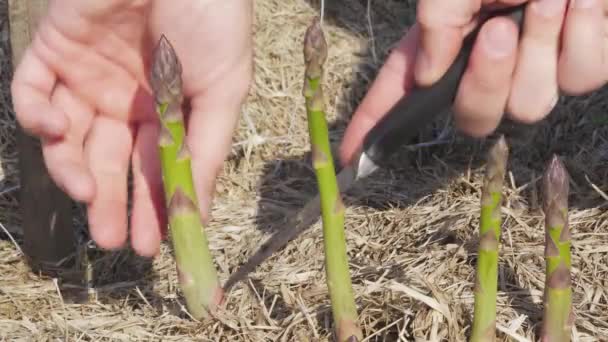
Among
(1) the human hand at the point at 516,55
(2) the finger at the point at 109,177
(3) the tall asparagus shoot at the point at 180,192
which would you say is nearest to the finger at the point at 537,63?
(1) the human hand at the point at 516,55

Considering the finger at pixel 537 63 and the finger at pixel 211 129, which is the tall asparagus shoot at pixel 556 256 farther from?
the finger at pixel 211 129

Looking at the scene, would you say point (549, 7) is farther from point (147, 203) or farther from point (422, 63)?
point (147, 203)

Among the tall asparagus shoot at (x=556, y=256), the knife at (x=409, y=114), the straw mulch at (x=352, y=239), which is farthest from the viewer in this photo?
the knife at (x=409, y=114)

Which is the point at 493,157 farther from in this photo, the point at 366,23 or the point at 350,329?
the point at 366,23

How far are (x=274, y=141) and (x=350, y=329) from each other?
101cm

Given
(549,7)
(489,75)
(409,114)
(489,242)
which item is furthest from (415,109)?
(489,242)

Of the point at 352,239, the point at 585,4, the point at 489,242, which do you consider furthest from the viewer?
the point at 352,239

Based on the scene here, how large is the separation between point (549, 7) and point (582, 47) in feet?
0.28

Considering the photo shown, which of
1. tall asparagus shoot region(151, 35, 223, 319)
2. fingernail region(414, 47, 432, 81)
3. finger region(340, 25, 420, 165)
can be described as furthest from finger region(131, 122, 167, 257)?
fingernail region(414, 47, 432, 81)

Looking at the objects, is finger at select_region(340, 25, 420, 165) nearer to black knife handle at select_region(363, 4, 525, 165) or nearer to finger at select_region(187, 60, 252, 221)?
black knife handle at select_region(363, 4, 525, 165)

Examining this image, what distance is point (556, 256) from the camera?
4.05 ft

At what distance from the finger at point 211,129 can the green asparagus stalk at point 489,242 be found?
1.55ft

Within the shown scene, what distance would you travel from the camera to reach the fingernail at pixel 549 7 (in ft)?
4.78

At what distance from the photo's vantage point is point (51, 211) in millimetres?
1900
